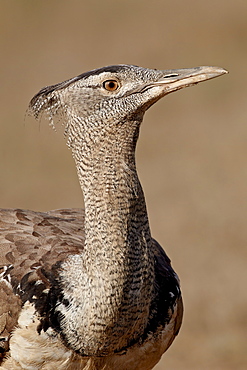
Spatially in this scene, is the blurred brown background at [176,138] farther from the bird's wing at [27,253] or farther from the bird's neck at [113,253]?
the bird's neck at [113,253]

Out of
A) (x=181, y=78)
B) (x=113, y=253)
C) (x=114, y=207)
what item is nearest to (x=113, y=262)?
(x=113, y=253)

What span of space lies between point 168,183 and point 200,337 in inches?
102

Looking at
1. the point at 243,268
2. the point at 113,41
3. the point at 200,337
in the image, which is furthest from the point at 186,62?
the point at 200,337

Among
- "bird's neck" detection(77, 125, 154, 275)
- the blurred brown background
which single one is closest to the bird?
"bird's neck" detection(77, 125, 154, 275)

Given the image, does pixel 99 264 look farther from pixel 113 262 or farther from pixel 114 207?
pixel 114 207

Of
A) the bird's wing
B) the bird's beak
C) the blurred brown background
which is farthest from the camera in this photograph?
the blurred brown background

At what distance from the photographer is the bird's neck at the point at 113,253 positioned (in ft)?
8.83

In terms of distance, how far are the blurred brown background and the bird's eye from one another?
5.29 ft

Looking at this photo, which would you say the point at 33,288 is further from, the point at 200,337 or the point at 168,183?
the point at 168,183

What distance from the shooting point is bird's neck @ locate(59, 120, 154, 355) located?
2691 mm

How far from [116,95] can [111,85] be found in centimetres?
6

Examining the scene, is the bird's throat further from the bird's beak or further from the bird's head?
the bird's beak

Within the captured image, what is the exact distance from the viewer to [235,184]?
23.6 feet

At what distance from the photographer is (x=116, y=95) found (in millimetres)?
2697
